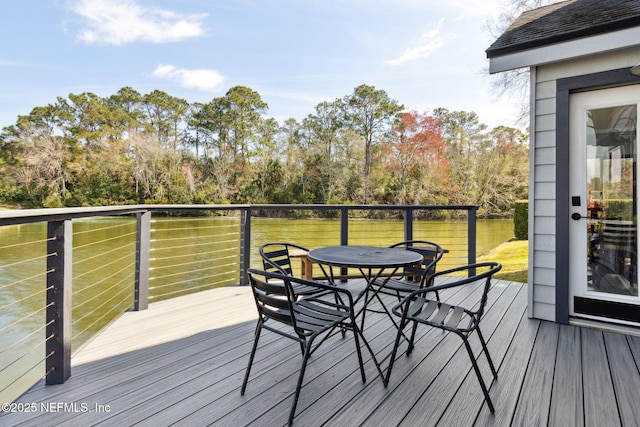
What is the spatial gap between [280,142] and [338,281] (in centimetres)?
2115

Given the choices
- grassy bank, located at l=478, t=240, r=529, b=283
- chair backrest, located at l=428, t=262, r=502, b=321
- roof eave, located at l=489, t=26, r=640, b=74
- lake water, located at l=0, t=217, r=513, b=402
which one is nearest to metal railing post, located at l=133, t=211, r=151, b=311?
lake water, located at l=0, t=217, r=513, b=402

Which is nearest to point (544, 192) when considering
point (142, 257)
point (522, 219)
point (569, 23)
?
point (569, 23)

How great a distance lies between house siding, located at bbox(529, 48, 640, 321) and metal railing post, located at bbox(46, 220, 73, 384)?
347cm

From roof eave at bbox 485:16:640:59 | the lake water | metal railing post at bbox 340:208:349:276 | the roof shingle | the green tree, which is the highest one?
the green tree

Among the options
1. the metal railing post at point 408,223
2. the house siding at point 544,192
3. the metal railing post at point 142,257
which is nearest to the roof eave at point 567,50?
Result: the house siding at point 544,192

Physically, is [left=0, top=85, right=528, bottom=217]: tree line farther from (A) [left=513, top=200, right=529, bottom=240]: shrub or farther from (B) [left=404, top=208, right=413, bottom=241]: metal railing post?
(B) [left=404, top=208, right=413, bottom=241]: metal railing post

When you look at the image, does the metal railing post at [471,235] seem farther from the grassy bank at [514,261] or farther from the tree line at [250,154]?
the tree line at [250,154]

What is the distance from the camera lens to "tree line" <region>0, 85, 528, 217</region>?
19.2 meters

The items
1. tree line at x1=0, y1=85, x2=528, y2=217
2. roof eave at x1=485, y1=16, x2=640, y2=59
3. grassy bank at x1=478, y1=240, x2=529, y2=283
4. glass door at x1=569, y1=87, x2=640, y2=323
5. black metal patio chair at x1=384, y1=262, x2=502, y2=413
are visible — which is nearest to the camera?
black metal patio chair at x1=384, y1=262, x2=502, y2=413

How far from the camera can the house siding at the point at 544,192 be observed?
2967 millimetres

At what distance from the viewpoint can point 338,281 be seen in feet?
14.0

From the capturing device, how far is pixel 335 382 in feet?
6.28

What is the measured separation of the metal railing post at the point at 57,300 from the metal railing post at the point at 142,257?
3.54 ft

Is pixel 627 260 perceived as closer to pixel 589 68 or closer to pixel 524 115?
pixel 589 68
